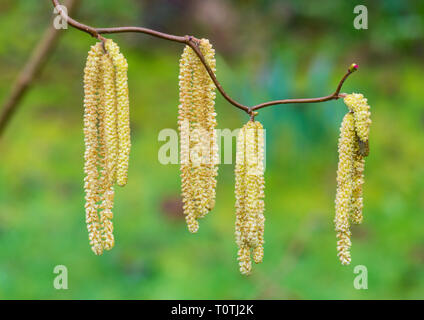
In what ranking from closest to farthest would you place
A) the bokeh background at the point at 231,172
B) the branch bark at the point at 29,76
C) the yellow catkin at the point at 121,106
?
the yellow catkin at the point at 121,106, the branch bark at the point at 29,76, the bokeh background at the point at 231,172

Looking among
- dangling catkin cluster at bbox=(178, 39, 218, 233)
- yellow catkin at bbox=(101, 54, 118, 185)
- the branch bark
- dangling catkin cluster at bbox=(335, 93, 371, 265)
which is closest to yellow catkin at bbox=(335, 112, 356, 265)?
dangling catkin cluster at bbox=(335, 93, 371, 265)

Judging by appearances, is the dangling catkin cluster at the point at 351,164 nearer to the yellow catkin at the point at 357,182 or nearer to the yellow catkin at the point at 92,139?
the yellow catkin at the point at 357,182

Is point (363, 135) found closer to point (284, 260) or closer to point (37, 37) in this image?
point (284, 260)

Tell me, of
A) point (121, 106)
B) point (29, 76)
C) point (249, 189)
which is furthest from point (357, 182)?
point (29, 76)

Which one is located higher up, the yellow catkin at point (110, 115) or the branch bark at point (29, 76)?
the branch bark at point (29, 76)

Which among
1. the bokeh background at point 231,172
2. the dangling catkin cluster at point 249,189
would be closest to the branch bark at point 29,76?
the bokeh background at point 231,172

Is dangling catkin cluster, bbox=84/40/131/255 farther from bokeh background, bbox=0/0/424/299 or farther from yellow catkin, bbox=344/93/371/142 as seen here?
bokeh background, bbox=0/0/424/299
